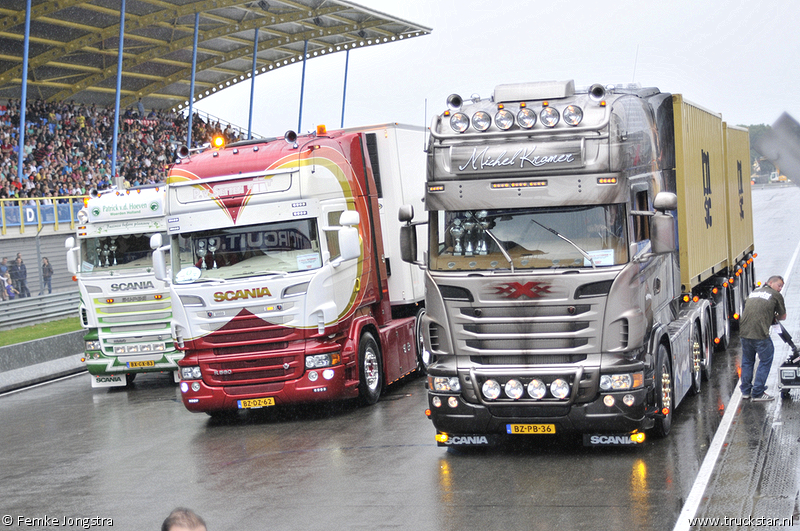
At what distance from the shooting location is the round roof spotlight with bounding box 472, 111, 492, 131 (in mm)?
9961

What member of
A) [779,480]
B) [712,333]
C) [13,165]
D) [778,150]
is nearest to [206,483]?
[779,480]

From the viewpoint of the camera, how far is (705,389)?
44.3ft

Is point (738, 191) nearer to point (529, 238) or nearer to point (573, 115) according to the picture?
point (573, 115)

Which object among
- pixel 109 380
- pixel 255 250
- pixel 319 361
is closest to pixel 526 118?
pixel 255 250

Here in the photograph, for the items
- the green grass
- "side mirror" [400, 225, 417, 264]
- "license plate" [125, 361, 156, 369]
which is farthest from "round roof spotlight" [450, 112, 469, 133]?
the green grass

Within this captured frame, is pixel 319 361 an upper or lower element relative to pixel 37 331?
lower

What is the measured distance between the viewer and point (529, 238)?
982 cm

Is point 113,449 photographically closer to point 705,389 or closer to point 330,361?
point 330,361

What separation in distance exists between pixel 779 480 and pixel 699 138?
251 inches

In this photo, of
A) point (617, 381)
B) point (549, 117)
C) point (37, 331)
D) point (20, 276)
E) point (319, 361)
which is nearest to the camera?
point (617, 381)

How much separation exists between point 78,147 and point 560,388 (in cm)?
3531

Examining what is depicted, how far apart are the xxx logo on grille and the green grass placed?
1438cm

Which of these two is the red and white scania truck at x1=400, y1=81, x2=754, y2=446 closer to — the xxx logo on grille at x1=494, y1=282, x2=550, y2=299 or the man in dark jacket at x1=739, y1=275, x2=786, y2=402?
the xxx logo on grille at x1=494, y1=282, x2=550, y2=299

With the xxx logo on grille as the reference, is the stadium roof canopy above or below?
above
